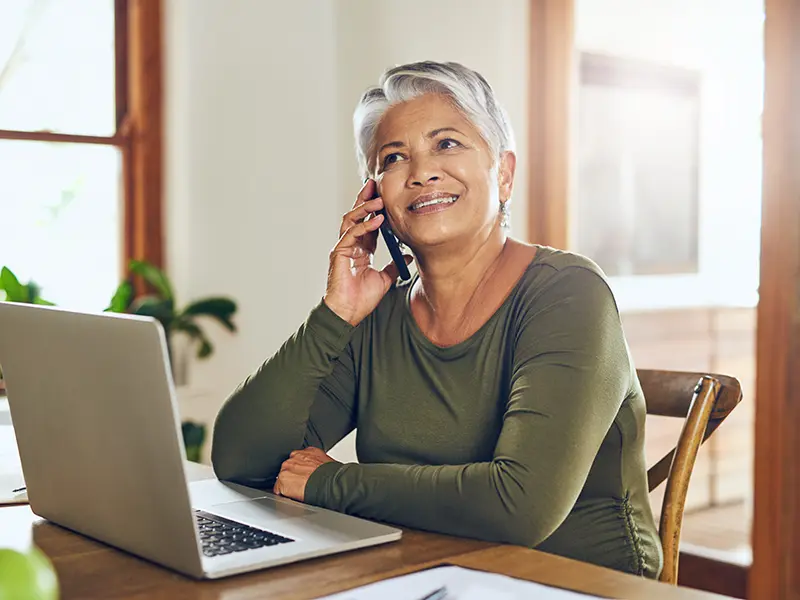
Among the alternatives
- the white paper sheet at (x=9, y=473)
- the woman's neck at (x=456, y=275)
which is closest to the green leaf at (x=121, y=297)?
the white paper sheet at (x=9, y=473)

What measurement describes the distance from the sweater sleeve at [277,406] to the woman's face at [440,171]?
229 mm

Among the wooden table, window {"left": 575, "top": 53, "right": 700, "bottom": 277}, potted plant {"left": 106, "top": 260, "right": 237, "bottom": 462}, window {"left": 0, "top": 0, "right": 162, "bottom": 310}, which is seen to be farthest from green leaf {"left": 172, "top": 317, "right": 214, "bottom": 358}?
the wooden table

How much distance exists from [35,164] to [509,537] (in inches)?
103

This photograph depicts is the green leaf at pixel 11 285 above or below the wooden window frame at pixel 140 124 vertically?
below

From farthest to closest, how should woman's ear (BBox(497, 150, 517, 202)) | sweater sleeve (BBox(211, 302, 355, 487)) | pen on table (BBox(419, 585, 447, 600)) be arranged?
woman's ear (BBox(497, 150, 517, 202)), sweater sleeve (BBox(211, 302, 355, 487)), pen on table (BBox(419, 585, 447, 600))

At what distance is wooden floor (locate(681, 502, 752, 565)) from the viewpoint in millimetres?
2988

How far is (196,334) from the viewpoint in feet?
11.2

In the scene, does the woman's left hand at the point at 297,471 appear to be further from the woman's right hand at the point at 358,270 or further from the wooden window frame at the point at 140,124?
the wooden window frame at the point at 140,124

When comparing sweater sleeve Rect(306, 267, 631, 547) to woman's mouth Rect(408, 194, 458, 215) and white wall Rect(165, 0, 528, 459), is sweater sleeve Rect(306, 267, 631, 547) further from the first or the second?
white wall Rect(165, 0, 528, 459)

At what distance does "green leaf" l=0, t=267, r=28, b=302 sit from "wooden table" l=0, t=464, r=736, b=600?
2.00 meters

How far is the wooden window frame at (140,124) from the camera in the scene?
3.48 metres

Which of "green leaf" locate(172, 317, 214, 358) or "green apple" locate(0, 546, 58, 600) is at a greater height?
"green apple" locate(0, 546, 58, 600)

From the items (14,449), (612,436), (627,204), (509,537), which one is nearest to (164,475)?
(509,537)

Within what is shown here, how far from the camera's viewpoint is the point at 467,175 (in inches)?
66.5
